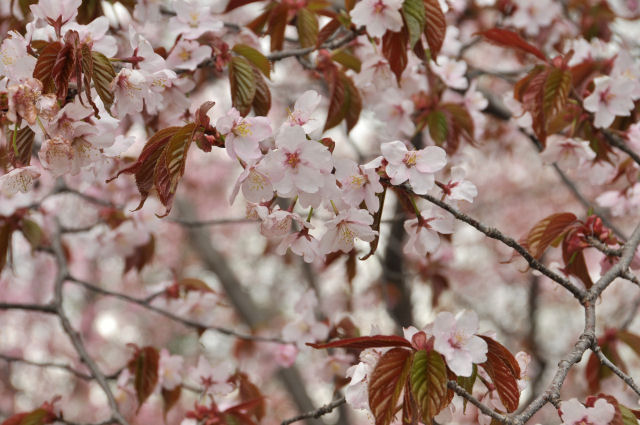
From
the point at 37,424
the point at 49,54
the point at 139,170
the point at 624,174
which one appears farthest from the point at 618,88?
the point at 37,424

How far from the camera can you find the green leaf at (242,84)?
1238mm

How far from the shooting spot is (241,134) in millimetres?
916

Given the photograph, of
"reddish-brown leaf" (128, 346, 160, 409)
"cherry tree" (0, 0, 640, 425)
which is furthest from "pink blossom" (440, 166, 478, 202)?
"reddish-brown leaf" (128, 346, 160, 409)

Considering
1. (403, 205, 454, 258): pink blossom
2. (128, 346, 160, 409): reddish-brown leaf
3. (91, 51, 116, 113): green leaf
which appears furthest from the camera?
(128, 346, 160, 409): reddish-brown leaf

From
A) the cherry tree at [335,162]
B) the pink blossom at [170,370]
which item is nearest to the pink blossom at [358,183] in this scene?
the cherry tree at [335,162]

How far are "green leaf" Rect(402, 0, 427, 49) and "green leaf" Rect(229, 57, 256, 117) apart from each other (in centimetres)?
33

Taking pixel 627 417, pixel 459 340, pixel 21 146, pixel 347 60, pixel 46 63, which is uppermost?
pixel 46 63

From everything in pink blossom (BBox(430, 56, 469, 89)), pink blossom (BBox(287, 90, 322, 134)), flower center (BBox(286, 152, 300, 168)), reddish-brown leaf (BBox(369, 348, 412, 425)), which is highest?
pink blossom (BBox(287, 90, 322, 134))

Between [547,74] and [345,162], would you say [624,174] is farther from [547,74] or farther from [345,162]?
[345,162]

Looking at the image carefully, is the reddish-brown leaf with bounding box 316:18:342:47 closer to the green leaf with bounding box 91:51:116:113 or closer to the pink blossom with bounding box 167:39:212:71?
the pink blossom with bounding box 167:39:212:71

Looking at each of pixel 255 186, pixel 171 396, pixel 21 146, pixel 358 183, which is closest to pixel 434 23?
pixel 358 183

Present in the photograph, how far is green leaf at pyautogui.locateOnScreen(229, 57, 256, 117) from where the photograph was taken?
124 cm

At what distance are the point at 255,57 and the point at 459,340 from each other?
0.73 meters

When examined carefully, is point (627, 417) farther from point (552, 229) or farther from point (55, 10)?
point (55, 10)
